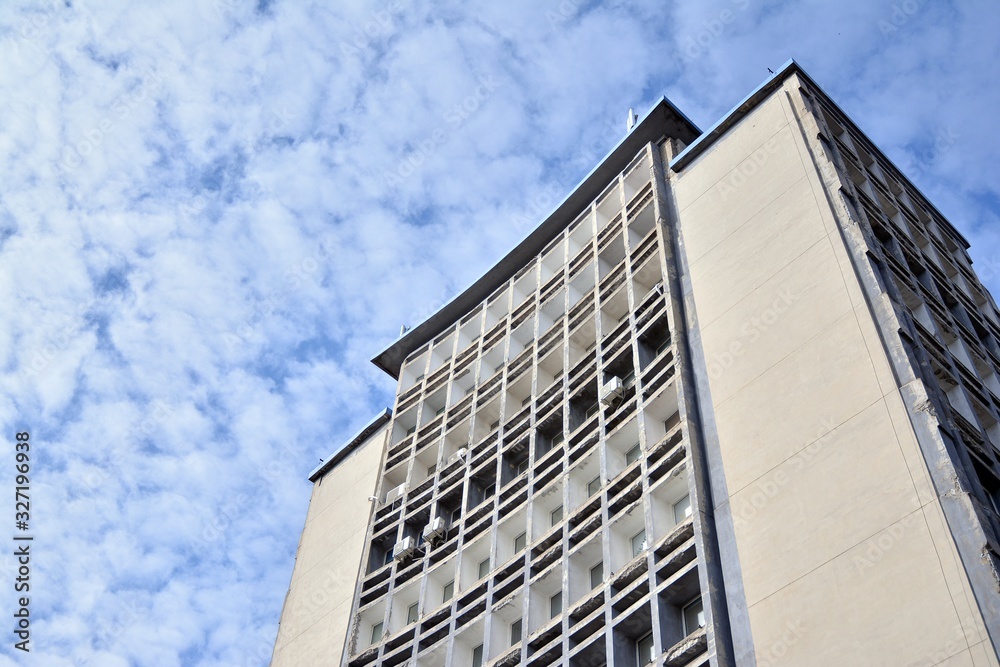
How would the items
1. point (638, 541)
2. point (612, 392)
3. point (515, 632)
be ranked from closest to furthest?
point (638, 541) < point (515, 632) < point (612, 392)

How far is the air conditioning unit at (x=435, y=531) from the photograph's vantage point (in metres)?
27.2

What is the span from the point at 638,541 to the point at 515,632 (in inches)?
138

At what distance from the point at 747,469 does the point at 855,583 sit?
3.74m

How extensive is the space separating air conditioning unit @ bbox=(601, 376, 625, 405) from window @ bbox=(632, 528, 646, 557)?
144 inches

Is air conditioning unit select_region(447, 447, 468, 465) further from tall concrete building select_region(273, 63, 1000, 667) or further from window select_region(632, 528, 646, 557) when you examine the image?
window select_region(632, 528, 646, 557)

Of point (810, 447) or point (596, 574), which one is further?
point (596, 574)

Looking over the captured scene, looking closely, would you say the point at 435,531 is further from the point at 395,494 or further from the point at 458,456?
the point at 395,494

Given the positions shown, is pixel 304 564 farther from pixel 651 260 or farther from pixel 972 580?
pixel 972 580

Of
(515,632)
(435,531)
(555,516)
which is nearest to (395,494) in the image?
(435,531)

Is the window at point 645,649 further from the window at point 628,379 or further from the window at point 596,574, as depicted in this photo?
the window at point 628,379

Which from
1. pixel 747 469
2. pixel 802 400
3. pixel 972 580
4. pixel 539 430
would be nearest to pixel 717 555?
pixel 747 469

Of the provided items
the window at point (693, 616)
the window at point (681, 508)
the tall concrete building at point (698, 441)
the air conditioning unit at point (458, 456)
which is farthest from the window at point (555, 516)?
the window at point (693, 616)

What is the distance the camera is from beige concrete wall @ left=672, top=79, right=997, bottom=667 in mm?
14867

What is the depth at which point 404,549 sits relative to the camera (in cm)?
2755
